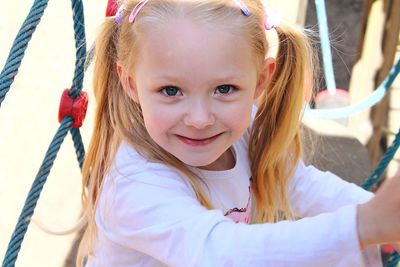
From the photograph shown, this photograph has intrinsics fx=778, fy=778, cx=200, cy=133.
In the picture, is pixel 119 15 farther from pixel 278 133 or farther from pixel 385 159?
pixel 385 159

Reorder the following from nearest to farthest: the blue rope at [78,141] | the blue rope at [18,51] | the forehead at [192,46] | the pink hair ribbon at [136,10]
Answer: the forehead at [192,46] → the pink hair ribbon at [136,10] → the blue rope at [18,51] → the blue rope at [78,141]

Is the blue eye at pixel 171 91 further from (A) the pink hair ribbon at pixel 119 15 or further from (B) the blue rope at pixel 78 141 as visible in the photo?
(B) the blue rope at pixel 78 141

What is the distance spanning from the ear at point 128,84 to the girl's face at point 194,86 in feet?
0.12

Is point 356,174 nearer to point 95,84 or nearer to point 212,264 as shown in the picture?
point 95,84

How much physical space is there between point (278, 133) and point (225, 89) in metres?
0.31

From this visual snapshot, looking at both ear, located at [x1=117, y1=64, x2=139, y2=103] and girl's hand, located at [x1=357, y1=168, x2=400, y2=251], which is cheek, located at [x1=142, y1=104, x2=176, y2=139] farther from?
girl's hand, located at [x1=357, y1=168, x2=400, y2=251]

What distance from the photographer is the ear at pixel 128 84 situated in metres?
1.07

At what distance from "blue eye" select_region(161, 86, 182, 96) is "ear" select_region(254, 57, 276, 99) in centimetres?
18

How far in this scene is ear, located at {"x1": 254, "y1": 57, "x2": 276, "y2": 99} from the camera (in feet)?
3.62

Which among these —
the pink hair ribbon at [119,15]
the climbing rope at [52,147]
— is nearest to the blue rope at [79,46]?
the climbing rope at [52,147]

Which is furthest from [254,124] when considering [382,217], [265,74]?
[382,217]

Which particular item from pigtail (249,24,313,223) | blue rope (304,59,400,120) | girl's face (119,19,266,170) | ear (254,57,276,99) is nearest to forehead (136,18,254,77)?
girl's face (119,19,266,170)

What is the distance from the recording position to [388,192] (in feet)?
2.45

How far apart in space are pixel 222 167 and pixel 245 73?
0.77 ft
